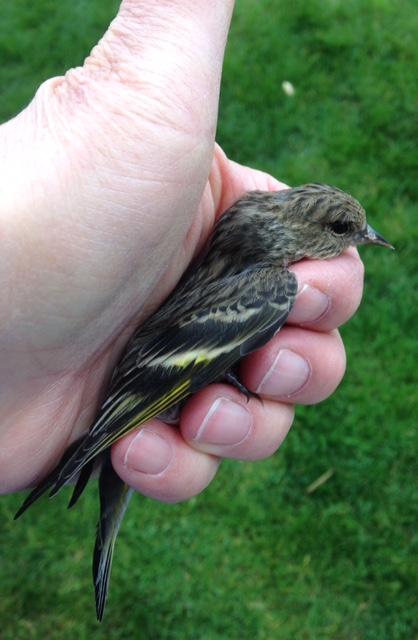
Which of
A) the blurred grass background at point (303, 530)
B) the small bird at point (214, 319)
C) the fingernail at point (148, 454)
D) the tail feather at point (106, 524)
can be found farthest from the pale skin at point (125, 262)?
the blurred grass background at point (303, 530)

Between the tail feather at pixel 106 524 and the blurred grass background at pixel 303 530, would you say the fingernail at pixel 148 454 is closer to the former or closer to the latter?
the tail feather at pixel 106 524

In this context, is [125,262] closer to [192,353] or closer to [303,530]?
[192,353]

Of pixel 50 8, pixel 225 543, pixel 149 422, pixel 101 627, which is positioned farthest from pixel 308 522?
pixel 50 8

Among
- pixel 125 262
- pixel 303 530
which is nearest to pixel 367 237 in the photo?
pixel 125 262

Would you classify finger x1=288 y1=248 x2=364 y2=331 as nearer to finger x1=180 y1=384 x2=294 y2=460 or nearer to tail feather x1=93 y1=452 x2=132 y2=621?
finger x1=180 y1=384 x2=294 y2=460

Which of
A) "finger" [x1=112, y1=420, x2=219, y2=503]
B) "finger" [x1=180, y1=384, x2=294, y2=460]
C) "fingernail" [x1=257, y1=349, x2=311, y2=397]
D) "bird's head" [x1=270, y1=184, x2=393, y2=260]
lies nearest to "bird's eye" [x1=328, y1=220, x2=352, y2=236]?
"bird's head" [x1=270, y1=184, x2=393, y2=260]

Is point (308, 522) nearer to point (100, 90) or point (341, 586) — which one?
point (341, 586)
